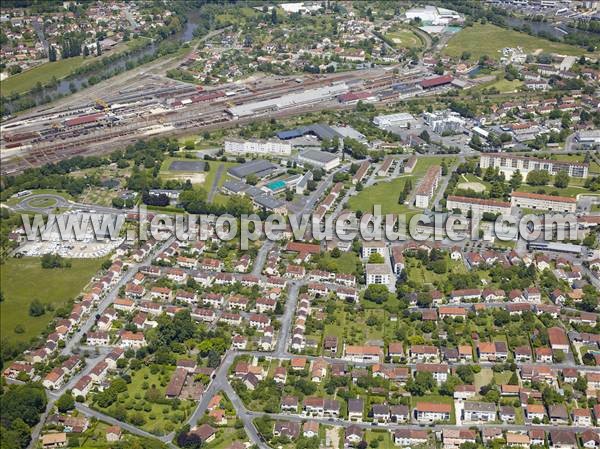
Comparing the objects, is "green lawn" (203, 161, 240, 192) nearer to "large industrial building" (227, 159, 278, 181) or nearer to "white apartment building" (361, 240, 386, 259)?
"large industrial building" (227, 159, 278, 181)

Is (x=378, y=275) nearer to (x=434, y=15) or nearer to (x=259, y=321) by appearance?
(x=259, y=321)

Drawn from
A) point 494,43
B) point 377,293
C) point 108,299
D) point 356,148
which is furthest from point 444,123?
point 108,299

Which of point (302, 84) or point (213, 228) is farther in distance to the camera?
point (302, 84)

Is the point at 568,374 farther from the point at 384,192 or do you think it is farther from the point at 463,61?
the point at 463,61

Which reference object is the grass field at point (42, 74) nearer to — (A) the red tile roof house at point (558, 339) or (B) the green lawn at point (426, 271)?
(B) the green lawn at point (426, 271)

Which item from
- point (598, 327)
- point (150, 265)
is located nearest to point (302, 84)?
point (150, 265)

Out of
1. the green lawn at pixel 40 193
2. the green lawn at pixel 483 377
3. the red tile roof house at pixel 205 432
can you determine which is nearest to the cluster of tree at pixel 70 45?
the green lawn at pixel 40 193

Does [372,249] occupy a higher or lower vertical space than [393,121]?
higher
